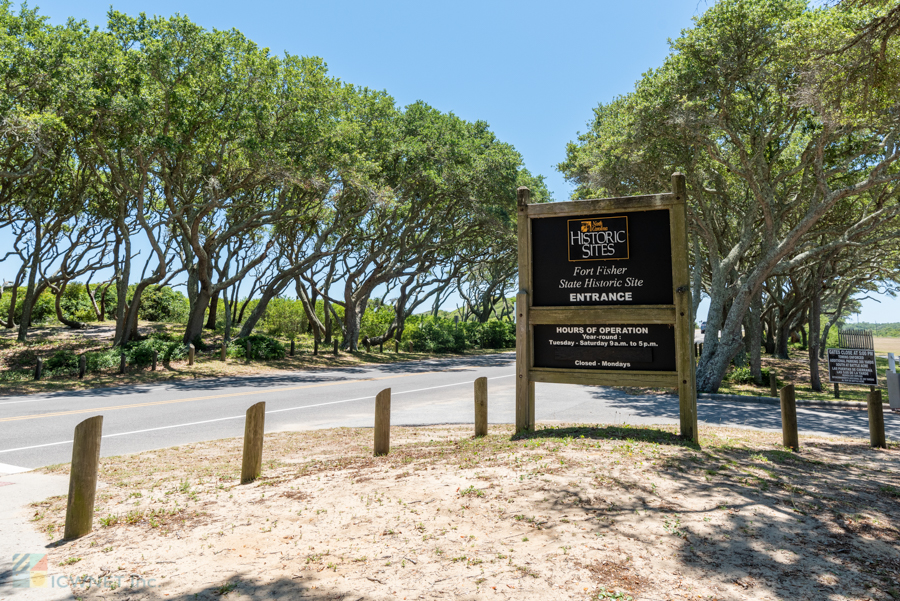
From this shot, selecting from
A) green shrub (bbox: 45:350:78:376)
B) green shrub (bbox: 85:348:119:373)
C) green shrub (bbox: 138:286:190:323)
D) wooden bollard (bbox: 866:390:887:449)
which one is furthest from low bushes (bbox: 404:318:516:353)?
wooden bollard (bbox: 866:390:887:449)

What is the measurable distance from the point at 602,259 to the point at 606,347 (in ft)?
3.92

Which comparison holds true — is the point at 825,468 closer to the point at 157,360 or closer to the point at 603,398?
the point at 603,398

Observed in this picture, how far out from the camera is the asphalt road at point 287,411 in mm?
9039

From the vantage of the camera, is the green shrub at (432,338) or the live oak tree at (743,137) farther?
the green shrub at (432,338)

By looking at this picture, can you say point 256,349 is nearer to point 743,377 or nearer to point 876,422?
point 743,377

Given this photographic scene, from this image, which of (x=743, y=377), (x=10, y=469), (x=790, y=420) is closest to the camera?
(x=10, y=469)

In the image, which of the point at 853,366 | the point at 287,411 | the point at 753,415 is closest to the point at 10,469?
the point at 287,411

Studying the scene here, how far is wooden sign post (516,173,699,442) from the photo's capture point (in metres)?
7.13

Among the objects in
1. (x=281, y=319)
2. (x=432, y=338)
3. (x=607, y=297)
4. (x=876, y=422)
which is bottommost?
(x=876, y=422)

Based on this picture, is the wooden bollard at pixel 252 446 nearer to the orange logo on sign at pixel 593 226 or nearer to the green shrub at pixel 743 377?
the orange logo on sign at pixel 593 226

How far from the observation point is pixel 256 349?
2594 centimetres

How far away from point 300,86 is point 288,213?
26.4ft

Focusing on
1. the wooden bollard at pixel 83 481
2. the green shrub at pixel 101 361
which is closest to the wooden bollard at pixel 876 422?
the wooden bollard at pixel 83 481

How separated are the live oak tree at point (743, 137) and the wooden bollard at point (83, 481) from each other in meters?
12.4
